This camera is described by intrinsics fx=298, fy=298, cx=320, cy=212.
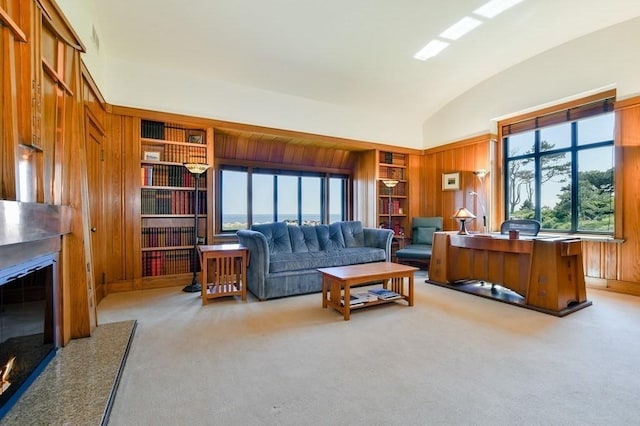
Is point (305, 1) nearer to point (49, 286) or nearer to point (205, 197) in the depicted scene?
point (205, 197)

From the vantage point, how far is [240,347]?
7.76 feet

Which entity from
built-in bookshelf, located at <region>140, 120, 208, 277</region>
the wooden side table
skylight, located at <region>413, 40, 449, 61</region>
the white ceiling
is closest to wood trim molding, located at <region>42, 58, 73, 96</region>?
the white ceiling

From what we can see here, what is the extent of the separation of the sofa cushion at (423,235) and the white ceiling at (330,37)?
2720mm

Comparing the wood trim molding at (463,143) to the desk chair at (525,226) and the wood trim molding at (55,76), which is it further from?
the wood trim molding at (55,76)

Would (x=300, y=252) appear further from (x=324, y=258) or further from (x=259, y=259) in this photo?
(x=259, y=259)

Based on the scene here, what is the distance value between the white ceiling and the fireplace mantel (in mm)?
2600

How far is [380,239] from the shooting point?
15.3ft

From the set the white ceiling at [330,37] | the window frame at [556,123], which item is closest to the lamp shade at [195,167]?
the white ceiling at [330,37]

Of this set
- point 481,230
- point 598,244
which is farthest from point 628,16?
point 481,230

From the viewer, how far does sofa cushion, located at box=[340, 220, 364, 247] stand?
15.9 ft

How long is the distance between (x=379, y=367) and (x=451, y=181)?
490cm

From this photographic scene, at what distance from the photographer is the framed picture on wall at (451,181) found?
594cm

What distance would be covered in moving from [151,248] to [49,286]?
2.16 metres

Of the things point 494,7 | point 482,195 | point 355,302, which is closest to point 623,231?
point 482,195
